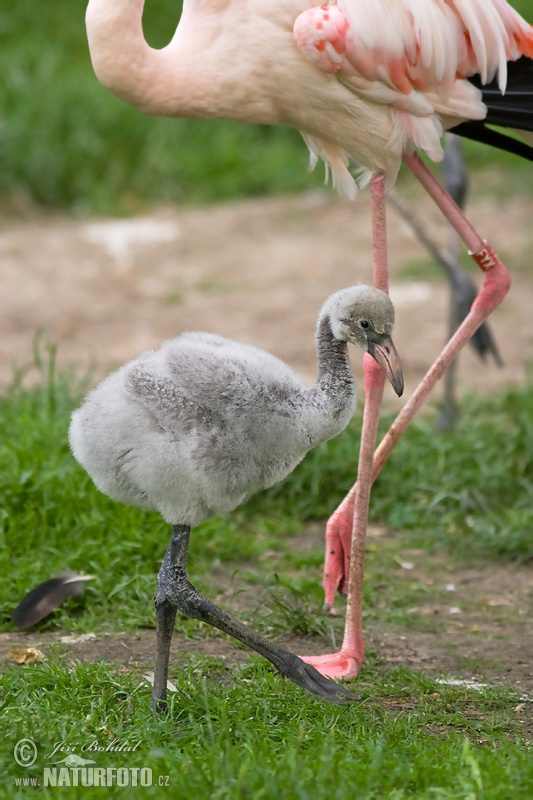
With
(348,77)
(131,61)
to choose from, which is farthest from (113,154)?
(348,77)

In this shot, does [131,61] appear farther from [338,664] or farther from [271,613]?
[338,664]

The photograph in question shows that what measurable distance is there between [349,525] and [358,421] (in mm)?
1773

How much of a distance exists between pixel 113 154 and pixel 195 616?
23.4 feet

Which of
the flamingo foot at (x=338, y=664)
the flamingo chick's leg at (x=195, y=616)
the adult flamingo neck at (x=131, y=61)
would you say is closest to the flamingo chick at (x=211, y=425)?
the flamingo chick's leg at (x=195, y=616)

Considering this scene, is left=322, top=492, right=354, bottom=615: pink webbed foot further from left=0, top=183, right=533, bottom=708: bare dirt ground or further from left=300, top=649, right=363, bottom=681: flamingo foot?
left=0, top=183, right=533, bottom=708: bare dirt ground

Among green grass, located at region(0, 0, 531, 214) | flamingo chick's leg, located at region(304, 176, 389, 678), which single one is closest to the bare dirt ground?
green grass, located at region(0, 0, 531, 214)

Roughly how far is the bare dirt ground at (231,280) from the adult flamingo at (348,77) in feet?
8.50

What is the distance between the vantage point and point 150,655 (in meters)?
4.25

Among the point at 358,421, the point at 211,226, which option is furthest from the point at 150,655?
the point at 211,226

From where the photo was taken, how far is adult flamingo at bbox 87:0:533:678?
4211 millimetres

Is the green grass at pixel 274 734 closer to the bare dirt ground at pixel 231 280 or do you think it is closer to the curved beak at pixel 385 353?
the curved beak at pixel 385 353

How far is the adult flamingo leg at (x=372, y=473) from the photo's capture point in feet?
13.8

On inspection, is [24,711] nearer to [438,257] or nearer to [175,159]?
[438,257]

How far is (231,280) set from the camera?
884 cm
